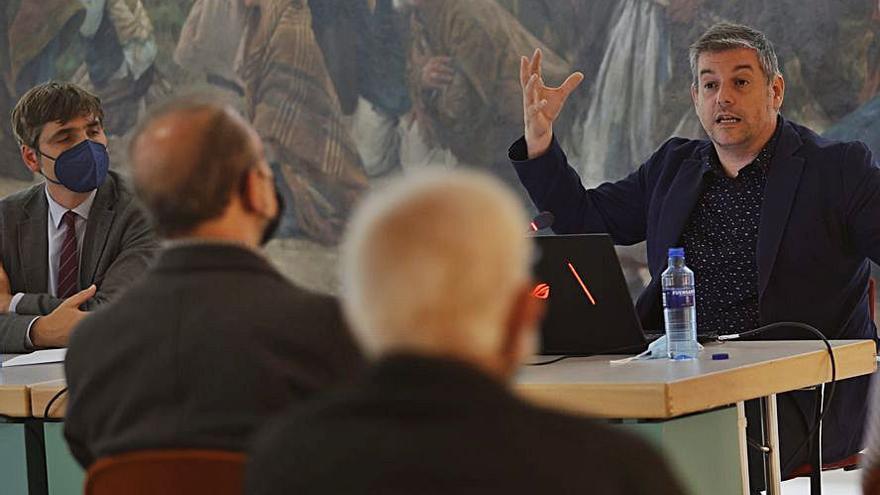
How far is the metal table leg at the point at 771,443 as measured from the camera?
3.28 m

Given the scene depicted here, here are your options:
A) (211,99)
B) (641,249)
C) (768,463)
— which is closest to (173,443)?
(211,99)

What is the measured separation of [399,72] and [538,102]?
2.96 meters

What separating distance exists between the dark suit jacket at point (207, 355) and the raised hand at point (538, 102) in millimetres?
2238

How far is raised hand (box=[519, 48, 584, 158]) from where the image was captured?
13.8ft

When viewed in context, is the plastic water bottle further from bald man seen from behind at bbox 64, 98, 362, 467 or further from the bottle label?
bald man seen from behind at bbox 64, 98, 362, 467

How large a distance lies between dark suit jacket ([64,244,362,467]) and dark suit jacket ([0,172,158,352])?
7.76ft

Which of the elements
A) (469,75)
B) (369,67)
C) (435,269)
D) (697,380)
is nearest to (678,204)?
(697,380)

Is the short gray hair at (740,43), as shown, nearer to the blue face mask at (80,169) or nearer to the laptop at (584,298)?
the laptop at (584,298)

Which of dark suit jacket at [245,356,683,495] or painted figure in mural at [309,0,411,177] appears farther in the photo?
painted figure in mural at [309,0,411,177]

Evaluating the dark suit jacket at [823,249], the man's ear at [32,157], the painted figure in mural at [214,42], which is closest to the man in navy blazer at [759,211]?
the dark suit jacket at [823,249]

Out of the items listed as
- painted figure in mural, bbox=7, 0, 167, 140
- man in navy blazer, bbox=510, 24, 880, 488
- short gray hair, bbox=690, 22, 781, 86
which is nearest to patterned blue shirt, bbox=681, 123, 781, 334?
man in navy blazer, bbox=510, 24, 880, 488

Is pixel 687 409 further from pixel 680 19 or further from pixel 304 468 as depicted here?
pixel 680 19

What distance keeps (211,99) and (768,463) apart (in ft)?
5.85

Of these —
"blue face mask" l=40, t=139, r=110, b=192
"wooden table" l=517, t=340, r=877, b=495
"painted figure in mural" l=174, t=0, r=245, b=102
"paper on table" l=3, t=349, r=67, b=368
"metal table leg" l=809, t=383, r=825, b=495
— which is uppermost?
"painted figure in mural" l=174, t=0, r=245, b=102
